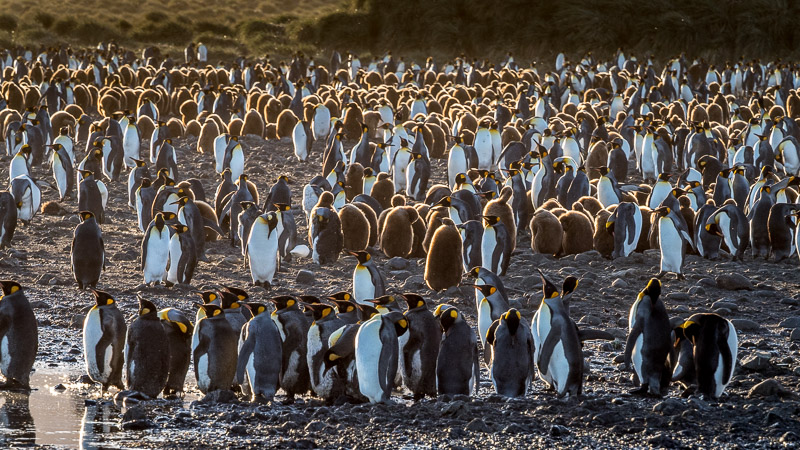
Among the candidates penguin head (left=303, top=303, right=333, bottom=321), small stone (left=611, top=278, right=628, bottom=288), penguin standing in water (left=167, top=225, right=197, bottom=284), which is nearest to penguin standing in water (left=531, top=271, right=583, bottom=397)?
penguin head (left=303, top=303, right=333, bottom=321)

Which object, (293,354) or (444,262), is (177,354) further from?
(444,262)

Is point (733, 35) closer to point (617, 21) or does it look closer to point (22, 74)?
point (617, 21)

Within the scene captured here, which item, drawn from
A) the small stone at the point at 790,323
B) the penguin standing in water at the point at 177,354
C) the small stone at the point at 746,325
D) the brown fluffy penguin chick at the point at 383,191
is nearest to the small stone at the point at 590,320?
the small stone at the point at 746,325

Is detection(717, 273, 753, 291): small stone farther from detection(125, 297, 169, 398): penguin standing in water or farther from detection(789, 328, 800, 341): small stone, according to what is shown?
detection(125, 297, 169, 398): penguin standing in water

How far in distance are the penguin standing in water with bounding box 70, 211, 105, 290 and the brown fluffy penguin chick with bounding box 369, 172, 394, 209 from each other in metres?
4.54

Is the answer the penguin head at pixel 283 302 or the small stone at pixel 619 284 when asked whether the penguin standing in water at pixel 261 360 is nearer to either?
the penguin head at pixel 283 302

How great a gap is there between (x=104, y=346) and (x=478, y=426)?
2575 millimetres

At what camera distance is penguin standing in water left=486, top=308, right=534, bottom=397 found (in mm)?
6695

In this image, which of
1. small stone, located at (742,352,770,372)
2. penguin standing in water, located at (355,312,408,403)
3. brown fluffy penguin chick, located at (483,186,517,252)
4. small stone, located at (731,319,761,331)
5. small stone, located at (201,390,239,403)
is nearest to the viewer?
penguin standing in water, located at (355,312,408,403)

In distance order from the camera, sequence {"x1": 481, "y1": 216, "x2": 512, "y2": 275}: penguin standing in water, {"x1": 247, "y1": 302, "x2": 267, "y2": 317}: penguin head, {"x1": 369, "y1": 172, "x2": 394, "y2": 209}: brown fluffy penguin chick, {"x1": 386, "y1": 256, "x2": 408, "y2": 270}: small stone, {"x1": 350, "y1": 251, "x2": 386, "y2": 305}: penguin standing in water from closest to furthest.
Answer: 1. {"x1": 247, "y1": 302, "x2": 267, "y2": 317}: penguin head
2. {"x1": 350, "y1": 251, "x2": 386, "y2": 305}: penguin standing in water
3. {"x1": 481, "y1": 216, "x2": 512, "y2": 275}: penguin standing in water
4. {"x1": 386, "y1": 256, "x2": 408, "y2": 270}: small stone
5. {"x1": 369, "y1": 172, "x2": 394, "y2": 209}: brown fluffy penguin chick

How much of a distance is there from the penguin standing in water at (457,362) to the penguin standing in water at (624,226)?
441 centimetres

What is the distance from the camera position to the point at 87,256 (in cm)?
951

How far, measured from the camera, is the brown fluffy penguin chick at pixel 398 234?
10.9 meters

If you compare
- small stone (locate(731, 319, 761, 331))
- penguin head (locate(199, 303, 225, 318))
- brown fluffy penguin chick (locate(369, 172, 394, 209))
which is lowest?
small stone (locate(731, 319, 761, 331))
